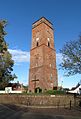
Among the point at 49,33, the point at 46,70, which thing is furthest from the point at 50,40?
the point at 46,70

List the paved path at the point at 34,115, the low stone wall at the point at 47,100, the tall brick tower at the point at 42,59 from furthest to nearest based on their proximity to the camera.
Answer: the tall brick tower at the point at 42,59 → the low stone wall at the point at 47,100 → the paved path at the point at 34,115

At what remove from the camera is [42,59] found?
202 ft

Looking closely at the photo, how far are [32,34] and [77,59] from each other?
112 feet

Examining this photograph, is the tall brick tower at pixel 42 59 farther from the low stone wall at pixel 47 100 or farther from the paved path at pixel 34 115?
the paved path at pixel 34 115

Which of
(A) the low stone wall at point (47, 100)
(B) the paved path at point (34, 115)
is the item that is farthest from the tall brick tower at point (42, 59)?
(B) the paved path at point (34, 115)

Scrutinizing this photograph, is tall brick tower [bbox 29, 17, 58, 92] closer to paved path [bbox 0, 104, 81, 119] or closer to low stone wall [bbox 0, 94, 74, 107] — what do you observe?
low stone wall [bbox 0, 94, 74, 107]

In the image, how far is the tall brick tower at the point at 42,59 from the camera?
2359 inches

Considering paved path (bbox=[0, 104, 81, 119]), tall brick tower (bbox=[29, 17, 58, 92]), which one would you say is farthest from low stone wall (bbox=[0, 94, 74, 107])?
tall brick tower (bbox=[29, 17, 58, 92])

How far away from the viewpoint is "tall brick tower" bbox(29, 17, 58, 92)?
197 feet

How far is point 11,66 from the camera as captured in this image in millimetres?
62062

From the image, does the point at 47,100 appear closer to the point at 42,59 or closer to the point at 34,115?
the point at 34,115

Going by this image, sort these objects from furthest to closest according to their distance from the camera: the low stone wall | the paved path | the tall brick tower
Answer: the tall brick tower < the low stone wall < the paved path

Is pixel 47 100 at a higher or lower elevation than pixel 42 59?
lower

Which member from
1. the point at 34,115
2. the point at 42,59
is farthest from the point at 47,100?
the point at 42,59
